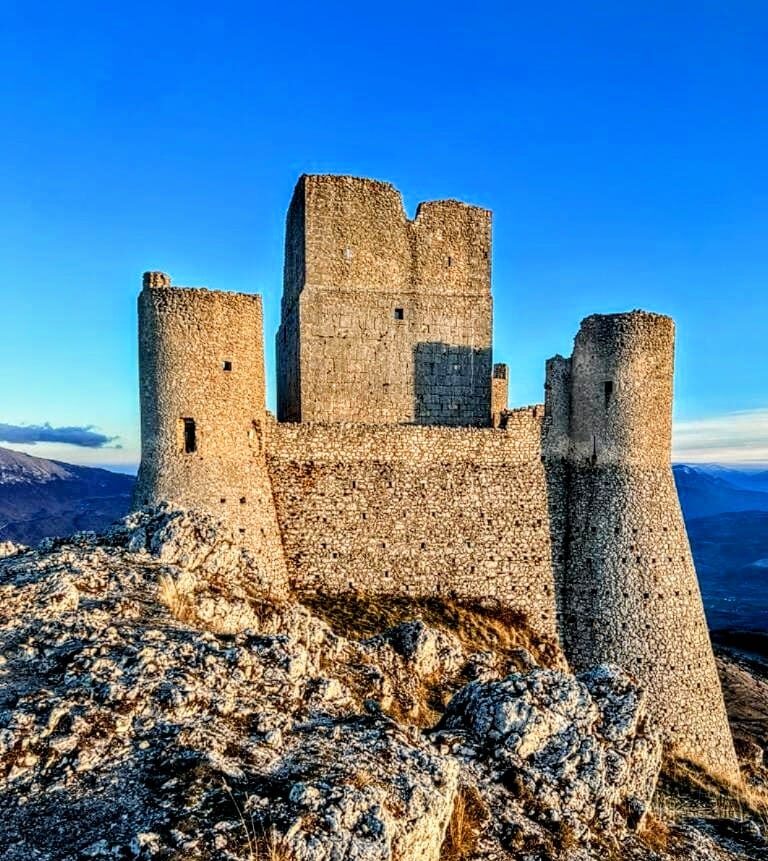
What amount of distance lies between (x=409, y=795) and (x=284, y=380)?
21970 millimetres

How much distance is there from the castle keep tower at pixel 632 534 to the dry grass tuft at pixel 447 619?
1712mm

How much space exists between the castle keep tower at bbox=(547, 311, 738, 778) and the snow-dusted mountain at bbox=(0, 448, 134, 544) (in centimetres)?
7280

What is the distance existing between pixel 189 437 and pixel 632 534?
521 inches

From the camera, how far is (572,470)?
895 inches

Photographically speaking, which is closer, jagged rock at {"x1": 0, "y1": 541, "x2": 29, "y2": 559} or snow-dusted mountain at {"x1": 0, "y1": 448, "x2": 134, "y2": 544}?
jagged rock at {"x1": 0, "y1": 541, "x2": 29, "y2": 559}

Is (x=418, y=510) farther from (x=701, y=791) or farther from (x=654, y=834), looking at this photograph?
(x=654, y=834)

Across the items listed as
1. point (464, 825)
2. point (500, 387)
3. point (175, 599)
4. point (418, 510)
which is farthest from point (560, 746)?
point (500, 387)

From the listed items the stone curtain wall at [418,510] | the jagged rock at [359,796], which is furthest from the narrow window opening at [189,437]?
the jagged rock at [359,796]

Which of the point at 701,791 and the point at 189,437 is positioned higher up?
the point at 189,437

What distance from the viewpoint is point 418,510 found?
68.5ft

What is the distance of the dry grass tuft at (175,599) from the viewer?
8.73m

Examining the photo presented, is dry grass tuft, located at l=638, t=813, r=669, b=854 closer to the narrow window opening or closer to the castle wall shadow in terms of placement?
the narrow window opening

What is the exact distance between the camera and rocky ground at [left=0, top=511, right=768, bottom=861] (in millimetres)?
4820

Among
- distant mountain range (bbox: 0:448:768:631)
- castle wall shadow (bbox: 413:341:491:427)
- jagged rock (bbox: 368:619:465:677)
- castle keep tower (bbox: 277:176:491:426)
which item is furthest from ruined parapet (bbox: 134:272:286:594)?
distant mountain range (bbox: 0:448:768:631)
